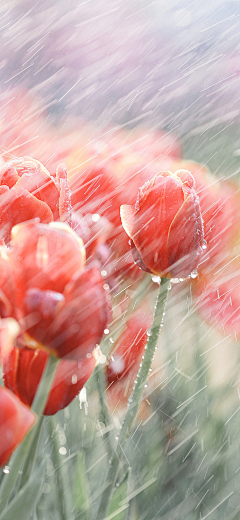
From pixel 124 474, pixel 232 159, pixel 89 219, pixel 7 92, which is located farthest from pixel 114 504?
pixel 7 92

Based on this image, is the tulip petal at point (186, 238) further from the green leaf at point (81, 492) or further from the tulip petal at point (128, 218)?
the green leaf at point (81, 492)

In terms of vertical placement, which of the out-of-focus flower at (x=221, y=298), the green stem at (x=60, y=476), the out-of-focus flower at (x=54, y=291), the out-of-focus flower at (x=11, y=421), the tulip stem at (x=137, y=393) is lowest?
the out-of-focus flower at (x=221, y=298)

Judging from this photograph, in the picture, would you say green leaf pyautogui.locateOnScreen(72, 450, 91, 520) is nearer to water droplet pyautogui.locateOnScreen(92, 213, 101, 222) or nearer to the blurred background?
the blurred background

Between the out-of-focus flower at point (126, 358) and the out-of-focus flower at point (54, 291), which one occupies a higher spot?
the out-of-focus flower at point (54, 291)

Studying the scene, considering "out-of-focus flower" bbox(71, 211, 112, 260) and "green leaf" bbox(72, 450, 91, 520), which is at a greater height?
"out-of-focus flower" bbox(71, 211, 112, 260)

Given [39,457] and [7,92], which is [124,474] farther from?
[7,92]

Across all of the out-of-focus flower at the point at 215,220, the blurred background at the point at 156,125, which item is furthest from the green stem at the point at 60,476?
the out-of-focus flower at the point at 215,220

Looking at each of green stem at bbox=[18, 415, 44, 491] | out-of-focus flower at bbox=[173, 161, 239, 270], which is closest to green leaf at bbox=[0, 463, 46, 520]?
green stem at bbox=[18, 415, 44, 491]
